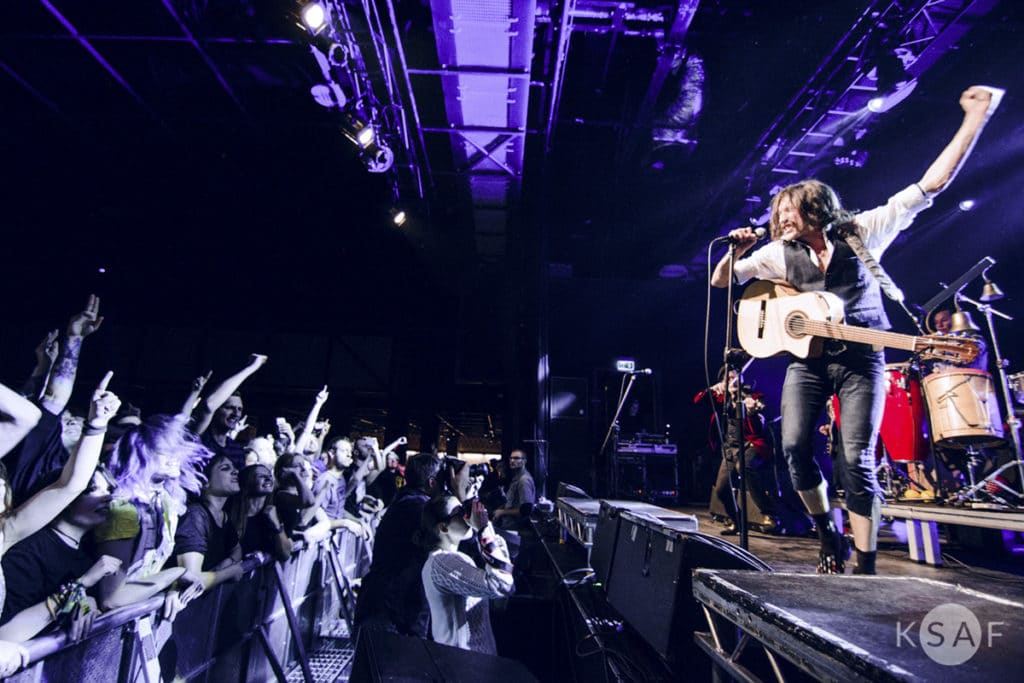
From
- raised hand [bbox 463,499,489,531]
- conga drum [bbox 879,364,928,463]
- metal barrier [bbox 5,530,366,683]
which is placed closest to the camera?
metal barrier [bbox 5,530,366,683]

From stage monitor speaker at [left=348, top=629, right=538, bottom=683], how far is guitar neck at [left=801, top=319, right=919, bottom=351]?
1.66 m

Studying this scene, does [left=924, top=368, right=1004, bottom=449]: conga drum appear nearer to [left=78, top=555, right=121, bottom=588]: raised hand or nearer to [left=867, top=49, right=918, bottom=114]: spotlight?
[left=867, top=49, right=918, bottom=114]: spotlight

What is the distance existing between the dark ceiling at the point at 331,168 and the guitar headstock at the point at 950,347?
11.4 ft

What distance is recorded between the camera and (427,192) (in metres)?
7.90

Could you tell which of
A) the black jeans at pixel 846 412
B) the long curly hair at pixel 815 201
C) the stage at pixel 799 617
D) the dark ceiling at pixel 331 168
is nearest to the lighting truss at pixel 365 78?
the dark ceiling at pixel 331 168

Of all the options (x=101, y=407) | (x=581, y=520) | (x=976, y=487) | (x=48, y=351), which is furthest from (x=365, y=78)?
(x=976, y=487)

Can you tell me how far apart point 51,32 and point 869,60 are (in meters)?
8.65

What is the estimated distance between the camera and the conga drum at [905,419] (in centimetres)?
417

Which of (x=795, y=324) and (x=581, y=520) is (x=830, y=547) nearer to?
(x=795, y=324)

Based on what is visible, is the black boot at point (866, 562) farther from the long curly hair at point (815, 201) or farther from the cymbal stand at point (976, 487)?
the cymbal stand at point (976, 487)

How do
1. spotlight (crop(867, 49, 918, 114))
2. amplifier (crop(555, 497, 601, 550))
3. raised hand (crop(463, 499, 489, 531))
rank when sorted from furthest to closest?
spotlight (crop(867, 49, 918, 114)) → amplifier (crop(555, 497, 601, 550)) → raised hand (crop(463, 499, 489, 531))

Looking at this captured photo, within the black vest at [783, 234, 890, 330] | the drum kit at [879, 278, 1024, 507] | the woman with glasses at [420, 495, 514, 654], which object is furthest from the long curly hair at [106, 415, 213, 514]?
the drum kit at [879, 278, 1024, 507]

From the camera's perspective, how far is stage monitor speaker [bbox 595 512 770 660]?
5.14 feet

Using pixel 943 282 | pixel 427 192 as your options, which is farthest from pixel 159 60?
pixel 943 282
